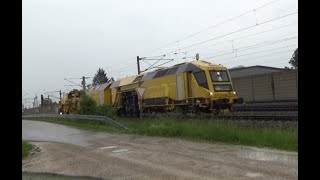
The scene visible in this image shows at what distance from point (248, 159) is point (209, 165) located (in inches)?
43.7

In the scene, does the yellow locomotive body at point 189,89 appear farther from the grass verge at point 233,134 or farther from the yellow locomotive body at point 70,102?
the yellow locomotive body at point 70,102

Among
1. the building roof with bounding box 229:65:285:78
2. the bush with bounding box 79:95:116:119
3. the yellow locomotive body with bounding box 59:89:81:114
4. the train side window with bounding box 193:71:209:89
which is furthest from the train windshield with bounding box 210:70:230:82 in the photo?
the building roof with bounding box 229:65:285:78

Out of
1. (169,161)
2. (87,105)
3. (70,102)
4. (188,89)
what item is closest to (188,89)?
(188,89)

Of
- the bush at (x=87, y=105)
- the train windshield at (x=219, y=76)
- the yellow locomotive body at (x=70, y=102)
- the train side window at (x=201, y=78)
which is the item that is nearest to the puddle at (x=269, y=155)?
the train side window at (x=201, y=78)

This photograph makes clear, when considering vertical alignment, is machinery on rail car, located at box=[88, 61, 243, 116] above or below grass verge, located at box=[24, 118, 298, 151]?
above

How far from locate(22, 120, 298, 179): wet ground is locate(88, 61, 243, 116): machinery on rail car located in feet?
36.8

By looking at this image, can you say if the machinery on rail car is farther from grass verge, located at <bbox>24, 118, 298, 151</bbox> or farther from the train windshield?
grass verge, located at <bbox>24, 118, 298, 151</bbox>

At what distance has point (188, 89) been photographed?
92.7 feet

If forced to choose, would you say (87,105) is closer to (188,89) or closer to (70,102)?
(188,89)

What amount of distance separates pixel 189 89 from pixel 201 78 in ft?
4.30

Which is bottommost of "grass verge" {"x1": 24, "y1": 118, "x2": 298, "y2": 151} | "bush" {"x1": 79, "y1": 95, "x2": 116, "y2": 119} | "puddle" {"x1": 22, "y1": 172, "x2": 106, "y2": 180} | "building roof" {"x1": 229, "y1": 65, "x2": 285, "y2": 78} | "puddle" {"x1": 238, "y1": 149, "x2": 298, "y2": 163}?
"puddle" {"x1": 22, "y1": 172, "x2": 106, "y2": 180}

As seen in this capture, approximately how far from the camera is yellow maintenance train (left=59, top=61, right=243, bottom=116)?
88.5 feet
